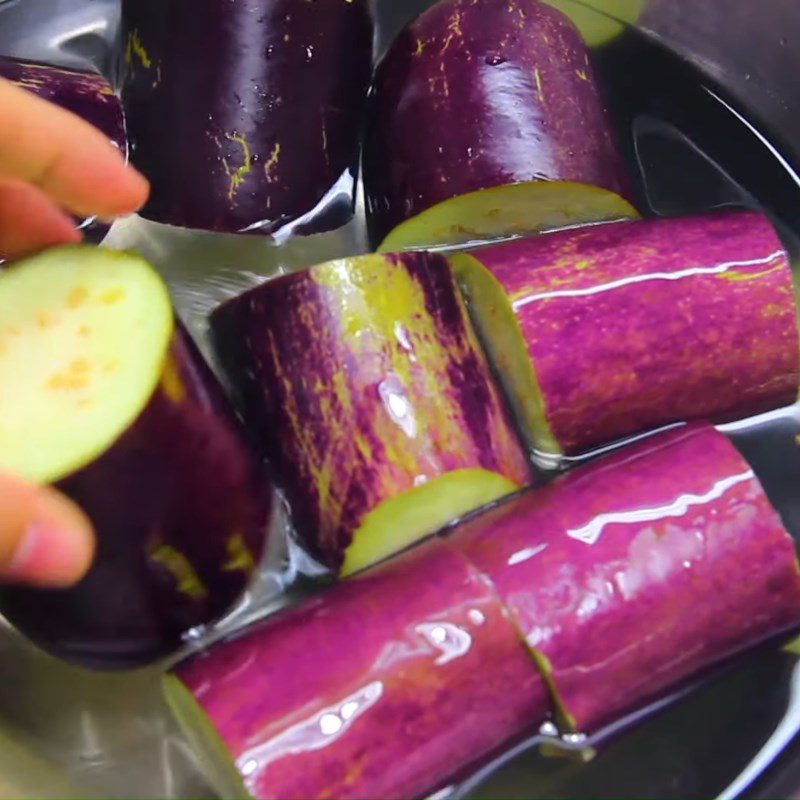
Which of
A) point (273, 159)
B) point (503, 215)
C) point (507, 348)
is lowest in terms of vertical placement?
point (507, 348)

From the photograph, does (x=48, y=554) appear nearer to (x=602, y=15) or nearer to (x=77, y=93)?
(x=77, y=93)

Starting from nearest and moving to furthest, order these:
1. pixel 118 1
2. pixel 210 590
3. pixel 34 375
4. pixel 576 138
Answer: pixel 34 375, pixel 210 590, pixel 576 138, pixel 118 1

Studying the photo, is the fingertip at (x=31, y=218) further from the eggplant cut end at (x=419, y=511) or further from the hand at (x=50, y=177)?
the eggplant cut end at (x=419, y=511)

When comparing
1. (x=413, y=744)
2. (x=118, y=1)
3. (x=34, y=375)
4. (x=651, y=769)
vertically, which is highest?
(x=118, y=1)

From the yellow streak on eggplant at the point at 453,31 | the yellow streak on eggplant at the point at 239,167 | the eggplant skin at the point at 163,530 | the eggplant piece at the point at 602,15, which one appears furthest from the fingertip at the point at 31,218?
the eggplant piece at the point at 602,15

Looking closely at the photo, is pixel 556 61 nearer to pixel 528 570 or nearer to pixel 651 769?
pixel 528 570

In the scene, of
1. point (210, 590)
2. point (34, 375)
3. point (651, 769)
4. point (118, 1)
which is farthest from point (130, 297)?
point (118, 1)

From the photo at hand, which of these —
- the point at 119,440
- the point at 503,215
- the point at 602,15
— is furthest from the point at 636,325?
the point at 602,15
